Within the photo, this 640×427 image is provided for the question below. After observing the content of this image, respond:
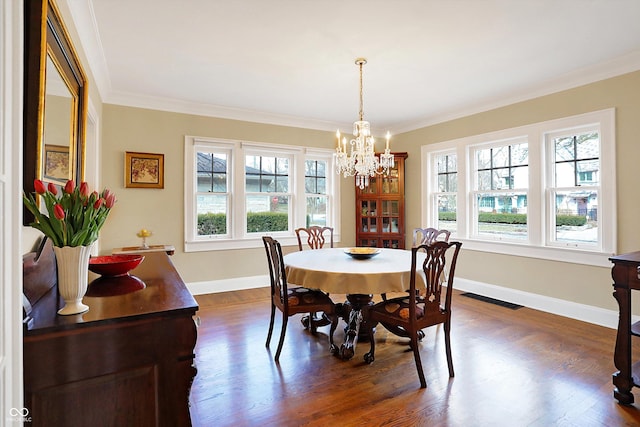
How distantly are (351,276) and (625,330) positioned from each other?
1.73 metres

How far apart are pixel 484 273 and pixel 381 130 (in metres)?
2.91

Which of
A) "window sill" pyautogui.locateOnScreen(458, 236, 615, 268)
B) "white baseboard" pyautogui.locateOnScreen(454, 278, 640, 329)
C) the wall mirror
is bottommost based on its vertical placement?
"white baseboard" pyautogui.locateOnScreen(454, 278, 640, 329)

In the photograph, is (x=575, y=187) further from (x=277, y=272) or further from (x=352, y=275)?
(x=277, y=272)

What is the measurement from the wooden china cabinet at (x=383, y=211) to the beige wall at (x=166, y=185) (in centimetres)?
172

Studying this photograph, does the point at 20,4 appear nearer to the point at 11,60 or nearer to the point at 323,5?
the point at 11,60

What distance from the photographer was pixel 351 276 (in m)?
2.41

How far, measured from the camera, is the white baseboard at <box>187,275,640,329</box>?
3395 millimetres

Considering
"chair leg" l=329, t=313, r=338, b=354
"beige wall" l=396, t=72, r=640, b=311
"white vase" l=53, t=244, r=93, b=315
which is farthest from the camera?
"beige wall" l=396, t=72, r=640, b=311

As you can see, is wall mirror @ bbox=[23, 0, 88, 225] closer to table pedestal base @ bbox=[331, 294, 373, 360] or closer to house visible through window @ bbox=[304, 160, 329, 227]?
table pedestal base @ bbox=[331, 294, 373, 360]

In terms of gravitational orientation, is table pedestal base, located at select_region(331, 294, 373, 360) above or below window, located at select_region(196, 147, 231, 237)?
below

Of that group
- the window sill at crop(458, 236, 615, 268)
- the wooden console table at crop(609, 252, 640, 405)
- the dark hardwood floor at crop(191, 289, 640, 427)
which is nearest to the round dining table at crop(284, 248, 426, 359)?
the dark hardwood floor at crop(191, 289, 640, 427)

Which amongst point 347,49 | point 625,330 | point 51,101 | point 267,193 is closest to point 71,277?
point 51,101

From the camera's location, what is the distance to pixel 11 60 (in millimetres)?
849

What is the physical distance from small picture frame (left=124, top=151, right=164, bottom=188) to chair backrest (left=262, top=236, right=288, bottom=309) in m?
2.30
